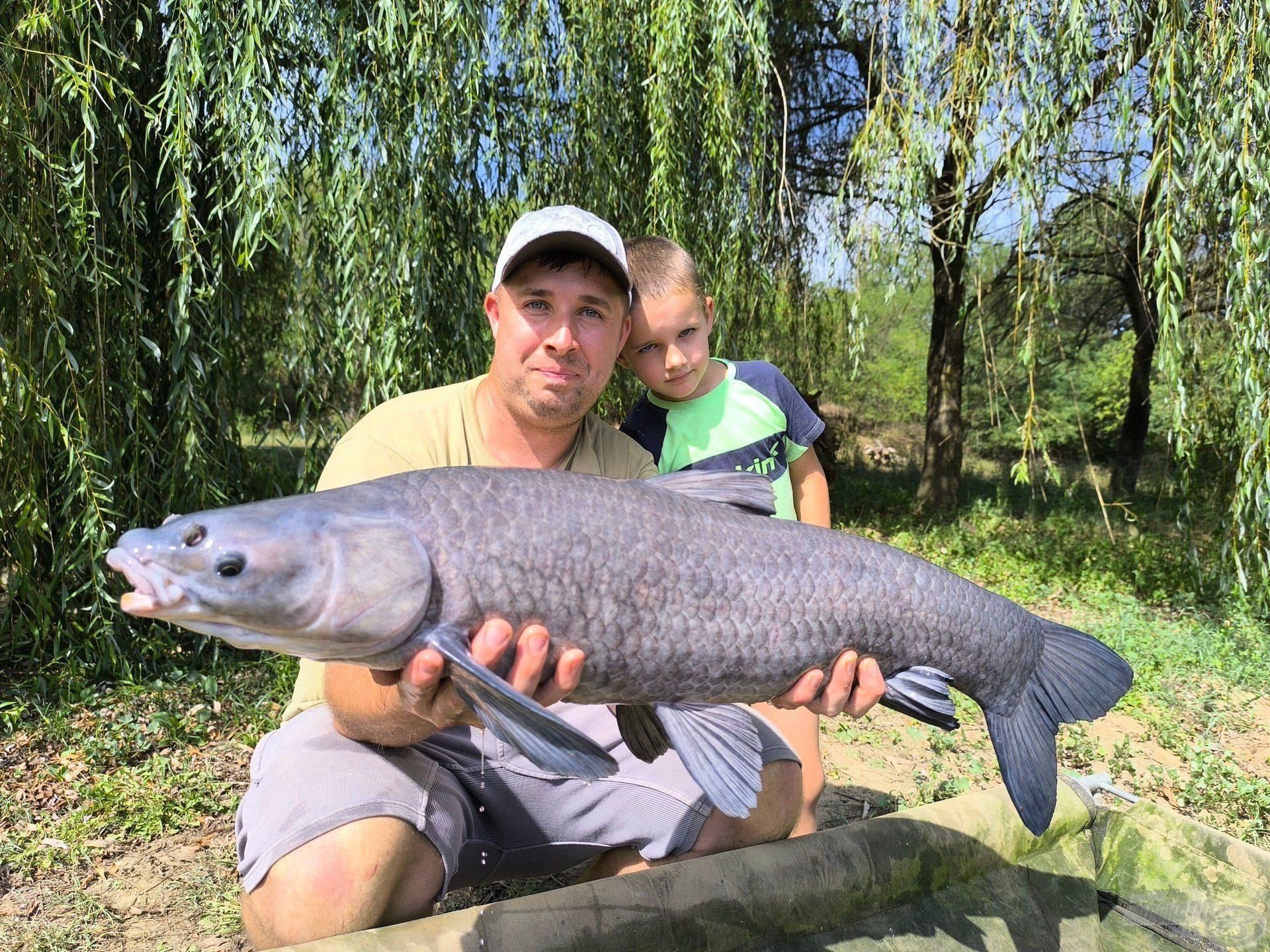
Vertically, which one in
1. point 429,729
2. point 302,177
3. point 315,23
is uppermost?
point 315,23

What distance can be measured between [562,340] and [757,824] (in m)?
1.38

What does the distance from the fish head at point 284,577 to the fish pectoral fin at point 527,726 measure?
110 mm

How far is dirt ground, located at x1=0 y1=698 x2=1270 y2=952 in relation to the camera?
9.42 ft

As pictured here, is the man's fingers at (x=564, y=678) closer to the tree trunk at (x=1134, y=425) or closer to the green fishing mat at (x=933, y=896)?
the green fishing mat at (x=933, y=896)

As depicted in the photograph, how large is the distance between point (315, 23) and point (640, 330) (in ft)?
7.17

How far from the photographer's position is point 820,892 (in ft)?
7.81

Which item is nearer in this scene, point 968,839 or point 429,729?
point 429,729

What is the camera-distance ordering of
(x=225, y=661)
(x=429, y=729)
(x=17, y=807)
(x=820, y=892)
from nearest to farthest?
1. (x=429, y=729)
2. (x=820, y=892)
3. (x=17, y=807)
4. (x=225, y=661)

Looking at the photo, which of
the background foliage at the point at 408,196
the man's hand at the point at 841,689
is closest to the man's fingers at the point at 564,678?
the man's hand at the point at 841,689

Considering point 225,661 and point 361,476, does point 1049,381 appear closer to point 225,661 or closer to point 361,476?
point 225,661

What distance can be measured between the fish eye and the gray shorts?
88 cm

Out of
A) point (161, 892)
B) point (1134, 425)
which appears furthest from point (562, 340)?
point (1134, 425)

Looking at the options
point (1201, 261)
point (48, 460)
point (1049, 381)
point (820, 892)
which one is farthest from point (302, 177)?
point (1049, 381)

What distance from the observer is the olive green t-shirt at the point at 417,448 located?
94.1 inches
